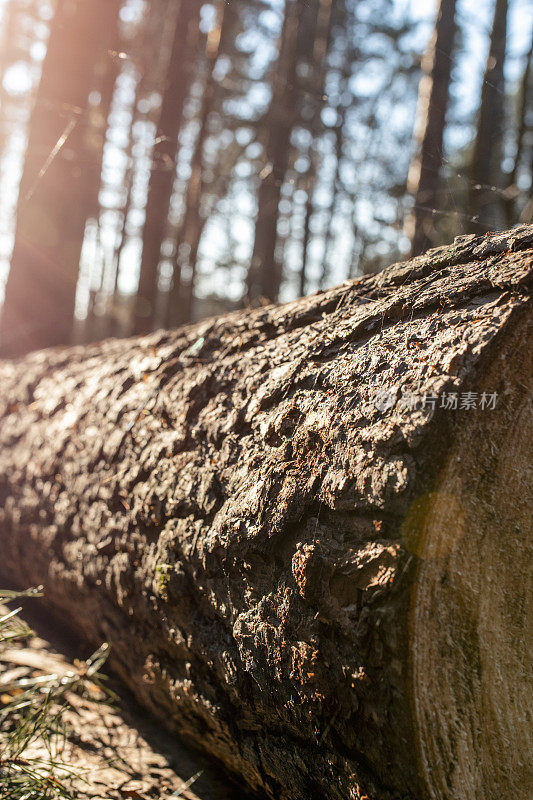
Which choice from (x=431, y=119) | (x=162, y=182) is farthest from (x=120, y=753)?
(x=431, y=119)

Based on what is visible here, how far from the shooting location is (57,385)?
10.00 feet

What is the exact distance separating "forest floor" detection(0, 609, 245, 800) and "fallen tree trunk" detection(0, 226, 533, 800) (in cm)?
11

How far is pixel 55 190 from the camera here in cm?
508

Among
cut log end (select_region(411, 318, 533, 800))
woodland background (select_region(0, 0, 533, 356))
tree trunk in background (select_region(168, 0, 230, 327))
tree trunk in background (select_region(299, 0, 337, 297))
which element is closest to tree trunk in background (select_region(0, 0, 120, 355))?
woodland background (select_region(0, 0, 533, 356))

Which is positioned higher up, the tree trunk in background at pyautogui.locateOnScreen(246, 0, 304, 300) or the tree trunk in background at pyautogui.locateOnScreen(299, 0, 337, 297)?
the tree trunk in background at pyautogui.locateOnScreen(299, 0, 337, 297)

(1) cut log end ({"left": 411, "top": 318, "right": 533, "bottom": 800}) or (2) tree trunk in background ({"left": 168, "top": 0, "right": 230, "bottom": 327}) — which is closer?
(1) cut log end ({"left": 411, "top": 318, "right": 533, "bottom": 800})

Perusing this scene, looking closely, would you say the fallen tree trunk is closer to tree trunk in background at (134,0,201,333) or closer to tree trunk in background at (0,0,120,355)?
tree trunk in background at (0,0,120,355)

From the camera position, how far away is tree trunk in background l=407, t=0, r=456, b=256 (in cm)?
585

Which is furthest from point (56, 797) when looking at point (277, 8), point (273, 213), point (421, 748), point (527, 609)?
point (277, 8)

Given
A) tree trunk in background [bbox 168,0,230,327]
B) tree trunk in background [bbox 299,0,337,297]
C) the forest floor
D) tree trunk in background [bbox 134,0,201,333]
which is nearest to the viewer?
the forest floor

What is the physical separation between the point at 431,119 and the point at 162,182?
3391 mm

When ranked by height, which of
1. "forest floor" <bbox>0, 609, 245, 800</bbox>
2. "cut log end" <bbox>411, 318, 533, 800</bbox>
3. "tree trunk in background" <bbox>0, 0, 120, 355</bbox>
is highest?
"tree trunk in background" <bbox>0, 0, 120, 355</bbox>

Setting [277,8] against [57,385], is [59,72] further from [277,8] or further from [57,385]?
[277,8]

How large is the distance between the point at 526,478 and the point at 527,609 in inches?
11.5
